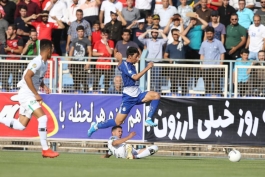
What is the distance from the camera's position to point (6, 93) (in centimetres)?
2091

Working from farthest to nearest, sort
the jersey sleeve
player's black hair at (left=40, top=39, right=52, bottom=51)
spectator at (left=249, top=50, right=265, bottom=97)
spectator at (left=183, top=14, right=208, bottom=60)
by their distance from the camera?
spectator at (left=183, top=14, right=208, bottom=60), spectator at (left=249, top=50, right=265, bottom=97), player's black hair at (left=40, top=39, right=52, bottom=51), the jersey sleeve

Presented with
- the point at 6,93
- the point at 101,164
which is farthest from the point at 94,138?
the point at 101,164

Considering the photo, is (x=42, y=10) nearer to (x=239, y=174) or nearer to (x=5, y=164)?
(x=5, y=164)

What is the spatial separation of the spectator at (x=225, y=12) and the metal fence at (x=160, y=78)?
2647 mm

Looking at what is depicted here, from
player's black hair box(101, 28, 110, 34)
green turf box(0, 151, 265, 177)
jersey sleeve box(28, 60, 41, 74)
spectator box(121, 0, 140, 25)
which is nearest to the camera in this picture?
green turf box(0, 151, 265, 177)

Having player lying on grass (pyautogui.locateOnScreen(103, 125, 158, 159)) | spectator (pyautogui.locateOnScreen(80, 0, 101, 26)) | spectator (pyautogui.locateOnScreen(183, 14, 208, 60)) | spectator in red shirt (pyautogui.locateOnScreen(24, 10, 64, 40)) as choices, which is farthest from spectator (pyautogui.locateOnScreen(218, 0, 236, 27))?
player lying on grass (pyautogui.locateOnScreen(103, 125, 158, 159))

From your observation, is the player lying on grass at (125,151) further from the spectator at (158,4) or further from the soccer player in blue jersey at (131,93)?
the spectator at (158,4)

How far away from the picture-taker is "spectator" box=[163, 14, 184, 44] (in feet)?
74.4

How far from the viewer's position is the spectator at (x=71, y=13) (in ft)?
79.6

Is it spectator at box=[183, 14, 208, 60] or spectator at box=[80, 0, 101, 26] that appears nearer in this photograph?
spectator at box=[183, 14, 208, 60]

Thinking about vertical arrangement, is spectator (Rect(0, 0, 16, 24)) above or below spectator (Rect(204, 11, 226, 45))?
above

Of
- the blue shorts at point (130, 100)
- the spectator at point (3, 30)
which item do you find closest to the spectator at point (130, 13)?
the spectator at point (3, 30)

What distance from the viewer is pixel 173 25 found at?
75.2ft

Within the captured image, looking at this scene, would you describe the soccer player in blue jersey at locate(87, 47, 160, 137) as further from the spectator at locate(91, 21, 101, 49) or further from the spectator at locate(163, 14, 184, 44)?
the spectator at locate(91, 21, 101, 49)
